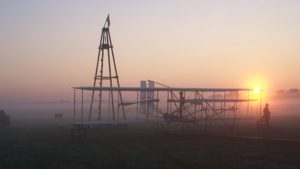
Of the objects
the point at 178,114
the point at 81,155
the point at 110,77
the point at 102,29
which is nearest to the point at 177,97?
the point at 178,114

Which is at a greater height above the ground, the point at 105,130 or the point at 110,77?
the point at 110,77

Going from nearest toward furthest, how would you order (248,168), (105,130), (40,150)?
1. (248,168)
2. (40,150)
3. (105,130)

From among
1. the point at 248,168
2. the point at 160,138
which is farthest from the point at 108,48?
the point at 248,168

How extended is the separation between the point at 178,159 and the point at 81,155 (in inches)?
174

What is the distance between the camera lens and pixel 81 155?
20016 millimetres

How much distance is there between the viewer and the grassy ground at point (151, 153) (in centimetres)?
1730

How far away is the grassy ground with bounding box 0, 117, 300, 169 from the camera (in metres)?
17.3

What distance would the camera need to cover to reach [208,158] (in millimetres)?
18688

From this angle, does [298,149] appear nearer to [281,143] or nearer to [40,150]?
[281,143]

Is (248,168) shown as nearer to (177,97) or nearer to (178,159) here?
(178,159)

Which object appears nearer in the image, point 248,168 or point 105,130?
point 248,168

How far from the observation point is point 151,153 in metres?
20.4

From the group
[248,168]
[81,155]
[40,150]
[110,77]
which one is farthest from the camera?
[110,77]

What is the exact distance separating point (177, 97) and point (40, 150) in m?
16.1
